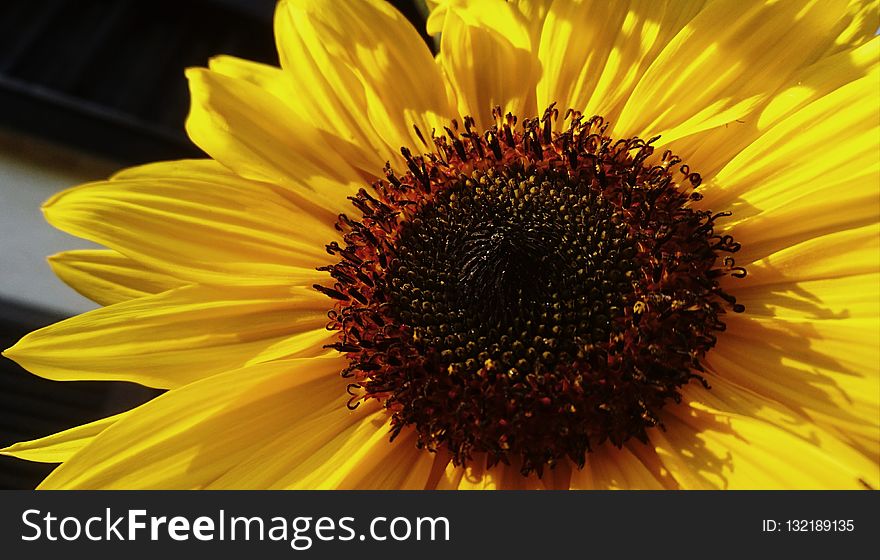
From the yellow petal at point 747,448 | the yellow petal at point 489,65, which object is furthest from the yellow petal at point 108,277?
the yellow petal at point 747,448

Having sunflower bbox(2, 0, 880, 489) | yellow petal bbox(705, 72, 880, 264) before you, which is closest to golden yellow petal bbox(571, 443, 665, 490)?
sunflower bbox(2, 0, 880, 489)

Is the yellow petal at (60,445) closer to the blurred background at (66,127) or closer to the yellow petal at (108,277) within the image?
the yellow petal at (108,277)

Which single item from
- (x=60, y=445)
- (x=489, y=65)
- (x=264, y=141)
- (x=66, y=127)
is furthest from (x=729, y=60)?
(x=66, y=127)

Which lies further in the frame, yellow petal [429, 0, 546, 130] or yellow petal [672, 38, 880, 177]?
yellow petal [429, 0, 546, 130]

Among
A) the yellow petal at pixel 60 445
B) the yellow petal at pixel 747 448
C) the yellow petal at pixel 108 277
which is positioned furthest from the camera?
the yellow petal at pixel 108 277

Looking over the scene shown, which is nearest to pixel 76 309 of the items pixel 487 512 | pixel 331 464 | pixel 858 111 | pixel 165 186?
pixel 165 186

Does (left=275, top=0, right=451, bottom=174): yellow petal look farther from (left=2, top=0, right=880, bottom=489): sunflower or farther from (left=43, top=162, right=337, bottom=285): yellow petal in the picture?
(left=43, top=162, right=337, bottom=285): yellow petal

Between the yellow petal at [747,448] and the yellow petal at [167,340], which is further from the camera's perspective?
the yellow petal at [167,340]
